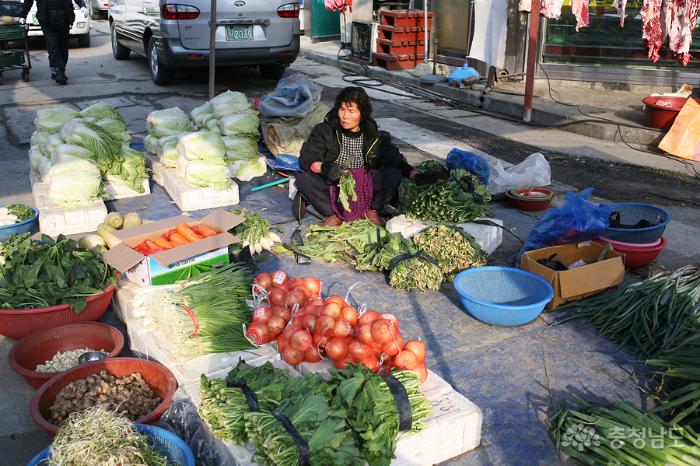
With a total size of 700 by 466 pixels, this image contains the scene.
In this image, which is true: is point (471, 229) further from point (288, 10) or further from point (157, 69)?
point (157, 69)

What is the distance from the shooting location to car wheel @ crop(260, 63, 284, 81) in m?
12.5

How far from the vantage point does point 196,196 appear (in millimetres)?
6102

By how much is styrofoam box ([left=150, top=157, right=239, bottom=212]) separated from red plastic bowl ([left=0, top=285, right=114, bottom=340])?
2.13 m

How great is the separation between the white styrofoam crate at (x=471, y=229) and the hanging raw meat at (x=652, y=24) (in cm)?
504

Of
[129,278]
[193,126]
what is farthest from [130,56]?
[129,278]

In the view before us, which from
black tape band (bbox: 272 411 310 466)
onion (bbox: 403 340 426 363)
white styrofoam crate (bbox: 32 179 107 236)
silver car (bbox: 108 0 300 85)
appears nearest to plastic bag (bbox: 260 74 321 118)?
white styrofoam crate (bbox: 32 179 107 236)

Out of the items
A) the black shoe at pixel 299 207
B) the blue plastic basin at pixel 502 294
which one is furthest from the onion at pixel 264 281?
the black shoe at pixel 299 207

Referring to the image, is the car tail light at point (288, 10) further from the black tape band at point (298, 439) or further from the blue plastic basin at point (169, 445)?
the black tape band at point (298, 439)

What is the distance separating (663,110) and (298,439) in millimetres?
7614

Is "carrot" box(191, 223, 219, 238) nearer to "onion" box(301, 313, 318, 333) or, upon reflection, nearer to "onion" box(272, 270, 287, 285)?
"onion" box(272, 270, 287, 285)

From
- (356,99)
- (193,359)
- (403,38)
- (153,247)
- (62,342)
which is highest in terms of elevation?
(403,38)

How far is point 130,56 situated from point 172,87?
4619 mm

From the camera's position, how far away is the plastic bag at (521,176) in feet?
21.0

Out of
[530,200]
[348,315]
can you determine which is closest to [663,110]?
[530,200]
